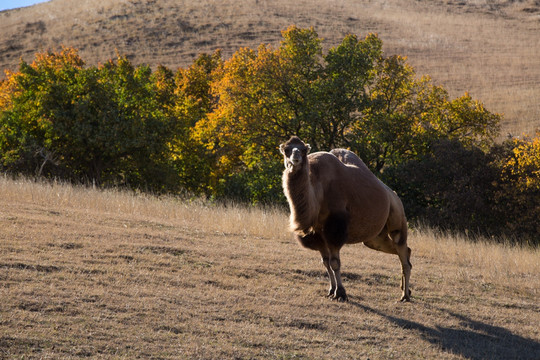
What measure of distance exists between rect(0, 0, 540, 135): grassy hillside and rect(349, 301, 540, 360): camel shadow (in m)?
45.3

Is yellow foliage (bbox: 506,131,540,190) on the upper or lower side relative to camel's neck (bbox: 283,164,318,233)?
lower

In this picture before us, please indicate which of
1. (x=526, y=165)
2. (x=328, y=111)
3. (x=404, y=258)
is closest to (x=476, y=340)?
(x=404, y=258)

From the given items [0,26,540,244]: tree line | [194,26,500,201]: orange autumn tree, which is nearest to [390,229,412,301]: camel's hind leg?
[0,26,540,244]: tree line

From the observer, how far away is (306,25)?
7838 centimetres

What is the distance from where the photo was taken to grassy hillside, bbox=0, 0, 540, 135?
207ft

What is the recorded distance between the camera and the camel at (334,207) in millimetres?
8648

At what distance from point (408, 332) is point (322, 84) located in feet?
56.4

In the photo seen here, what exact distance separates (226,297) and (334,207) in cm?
191

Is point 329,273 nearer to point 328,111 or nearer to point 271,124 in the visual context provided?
point 328,111

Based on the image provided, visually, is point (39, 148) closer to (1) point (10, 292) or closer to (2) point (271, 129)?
(2) point (271, 129)

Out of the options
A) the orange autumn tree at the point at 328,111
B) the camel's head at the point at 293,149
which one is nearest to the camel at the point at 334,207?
the camel's head at the point at 293,149

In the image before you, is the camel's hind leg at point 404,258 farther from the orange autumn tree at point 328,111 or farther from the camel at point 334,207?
the orange autumn tree at point 328,111

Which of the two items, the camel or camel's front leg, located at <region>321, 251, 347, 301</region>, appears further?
camel's front leg, located at <region>321, 251, 347, 301</region>

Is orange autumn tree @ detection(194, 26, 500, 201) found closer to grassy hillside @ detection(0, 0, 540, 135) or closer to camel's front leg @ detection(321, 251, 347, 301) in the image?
camel's front leg @ detection(321, 251, 347, 301)
